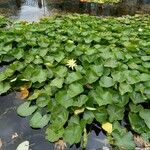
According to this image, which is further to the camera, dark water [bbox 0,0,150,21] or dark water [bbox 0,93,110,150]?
dark water [bbox 0,0,150,21]

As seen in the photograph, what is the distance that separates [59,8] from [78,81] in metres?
6.59

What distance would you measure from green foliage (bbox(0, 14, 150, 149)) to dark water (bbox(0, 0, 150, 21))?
4078mm

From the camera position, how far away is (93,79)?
4039 mm

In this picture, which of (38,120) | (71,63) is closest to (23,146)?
(38,120)

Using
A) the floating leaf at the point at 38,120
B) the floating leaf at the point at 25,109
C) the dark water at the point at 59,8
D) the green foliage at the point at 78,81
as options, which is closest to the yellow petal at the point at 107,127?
the green foliage at the point at 78,81

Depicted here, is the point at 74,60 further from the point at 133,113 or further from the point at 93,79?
the point at 133,113

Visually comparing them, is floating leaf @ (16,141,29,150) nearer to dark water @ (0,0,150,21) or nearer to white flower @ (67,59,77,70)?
white flower @ (67,59,77,70)

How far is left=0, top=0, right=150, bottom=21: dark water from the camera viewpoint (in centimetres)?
934

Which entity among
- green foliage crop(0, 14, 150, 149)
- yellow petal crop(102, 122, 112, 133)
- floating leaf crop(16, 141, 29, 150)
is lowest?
floating leaf crop(16, 141, 29, 150)

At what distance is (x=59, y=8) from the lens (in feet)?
33.2

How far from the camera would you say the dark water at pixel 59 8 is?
9.34 m

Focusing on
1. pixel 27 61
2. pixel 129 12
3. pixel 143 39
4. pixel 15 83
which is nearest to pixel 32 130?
pixel 15 83

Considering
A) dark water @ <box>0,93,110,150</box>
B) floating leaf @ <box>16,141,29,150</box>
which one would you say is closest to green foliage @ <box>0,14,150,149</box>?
dark water @ <box>0,93,110,150</box>

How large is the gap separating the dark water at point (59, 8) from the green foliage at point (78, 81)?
161 inches
